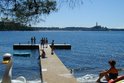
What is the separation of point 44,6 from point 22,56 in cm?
3900

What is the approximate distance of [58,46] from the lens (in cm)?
5606

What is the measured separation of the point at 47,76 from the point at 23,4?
9.59 metres

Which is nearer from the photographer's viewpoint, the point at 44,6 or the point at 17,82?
the point at 44,6

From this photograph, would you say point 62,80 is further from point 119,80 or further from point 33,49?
point 33,49

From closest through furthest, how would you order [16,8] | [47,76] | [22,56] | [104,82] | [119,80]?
[119,80], [16,8], [104,82], [47,76], [22,56]

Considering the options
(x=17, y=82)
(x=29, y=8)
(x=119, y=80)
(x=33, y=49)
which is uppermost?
(x=29, y=8)

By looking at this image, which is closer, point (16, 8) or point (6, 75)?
point (16, 8)

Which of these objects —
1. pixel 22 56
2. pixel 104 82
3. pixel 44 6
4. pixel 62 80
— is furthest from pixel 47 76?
pixel 22 56

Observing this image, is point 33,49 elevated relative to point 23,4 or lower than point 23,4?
lower

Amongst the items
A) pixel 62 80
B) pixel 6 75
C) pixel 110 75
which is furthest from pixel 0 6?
pixel 62 80

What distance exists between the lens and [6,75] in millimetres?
10227

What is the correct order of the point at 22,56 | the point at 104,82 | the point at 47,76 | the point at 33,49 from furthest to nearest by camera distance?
the point at 33,49 → the point at 22,56 → the point at 47,76 → the point at 104,82

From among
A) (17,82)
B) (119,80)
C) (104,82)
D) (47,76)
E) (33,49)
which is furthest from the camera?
(33,49)

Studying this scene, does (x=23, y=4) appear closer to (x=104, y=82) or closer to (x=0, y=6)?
(x=0, y=6)
